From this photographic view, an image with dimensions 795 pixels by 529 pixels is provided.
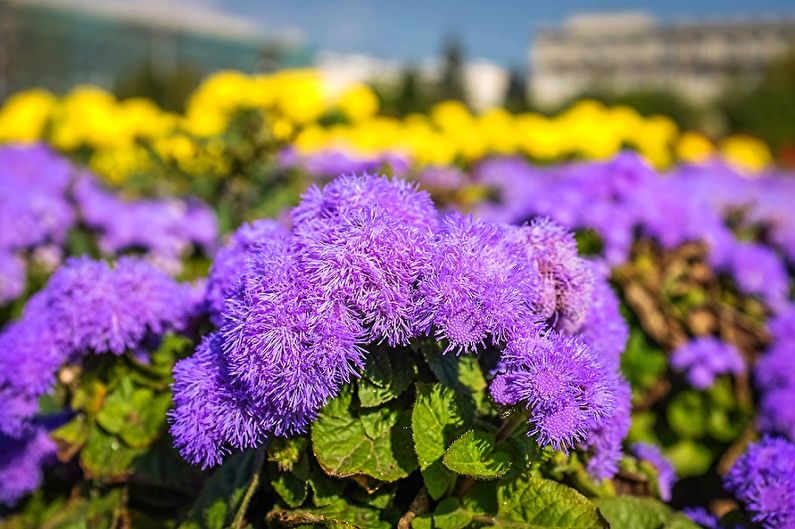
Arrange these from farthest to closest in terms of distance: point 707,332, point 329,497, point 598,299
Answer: point 707,332, point 598,299, point 329,497

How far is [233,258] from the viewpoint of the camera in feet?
5.03

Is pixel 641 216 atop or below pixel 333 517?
atop

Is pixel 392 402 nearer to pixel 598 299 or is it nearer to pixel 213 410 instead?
pixel 213 410

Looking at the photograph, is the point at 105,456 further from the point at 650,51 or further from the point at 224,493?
the point at 650,51

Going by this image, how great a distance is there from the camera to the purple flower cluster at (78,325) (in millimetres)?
1697

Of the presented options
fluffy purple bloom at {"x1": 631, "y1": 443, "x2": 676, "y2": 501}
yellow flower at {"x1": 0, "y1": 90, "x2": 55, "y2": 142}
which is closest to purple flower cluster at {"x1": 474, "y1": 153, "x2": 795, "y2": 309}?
fluffy purple bloom at {"x1": 631, "y1": 443, "x2": 676, "y2": 501}

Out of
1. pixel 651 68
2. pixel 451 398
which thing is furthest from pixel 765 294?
pixel 651 68

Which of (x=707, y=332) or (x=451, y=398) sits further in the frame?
(x=707, y=332)

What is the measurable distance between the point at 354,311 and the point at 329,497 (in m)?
0.38

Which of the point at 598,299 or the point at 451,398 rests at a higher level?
the point at 598,299

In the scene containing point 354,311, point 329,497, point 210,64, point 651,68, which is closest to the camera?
point 354,311

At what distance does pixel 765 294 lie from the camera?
3.23 metres

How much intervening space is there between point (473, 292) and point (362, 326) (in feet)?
0.65

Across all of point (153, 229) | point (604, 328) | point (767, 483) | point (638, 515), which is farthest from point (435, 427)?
point (153, 229)
